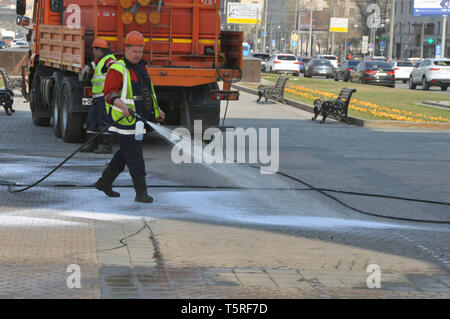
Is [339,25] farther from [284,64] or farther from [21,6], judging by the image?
[21,6]

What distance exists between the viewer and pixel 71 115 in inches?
619

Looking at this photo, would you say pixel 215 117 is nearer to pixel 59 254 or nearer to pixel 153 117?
pixel 153 117

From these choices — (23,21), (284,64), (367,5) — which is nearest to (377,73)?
(284,64)

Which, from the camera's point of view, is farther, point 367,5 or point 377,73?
point 367,5

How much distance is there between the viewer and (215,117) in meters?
16.3

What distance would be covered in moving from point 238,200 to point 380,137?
372 inches

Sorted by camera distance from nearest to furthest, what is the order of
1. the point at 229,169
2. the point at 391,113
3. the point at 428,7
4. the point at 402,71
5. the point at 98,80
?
1. the point at 229,169
2. the point at 98,80
3. the point at 391,113
4. the point at 402,71
5. the point at 428,7

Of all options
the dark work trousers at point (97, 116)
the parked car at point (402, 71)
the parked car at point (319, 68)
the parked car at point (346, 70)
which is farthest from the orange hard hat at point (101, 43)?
the parked car at point (319, 68)

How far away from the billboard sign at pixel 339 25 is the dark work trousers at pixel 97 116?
9872 centimetres

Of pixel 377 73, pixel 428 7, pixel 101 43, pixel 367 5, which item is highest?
pixel 367 5

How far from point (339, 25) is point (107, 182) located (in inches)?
4108

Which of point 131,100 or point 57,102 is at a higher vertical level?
point 131,100

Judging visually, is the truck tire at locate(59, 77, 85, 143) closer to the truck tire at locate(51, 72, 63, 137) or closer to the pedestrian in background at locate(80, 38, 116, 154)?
the truck tire at locate(51, 72, 63, 137)

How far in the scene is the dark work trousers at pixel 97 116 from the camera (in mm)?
14086
